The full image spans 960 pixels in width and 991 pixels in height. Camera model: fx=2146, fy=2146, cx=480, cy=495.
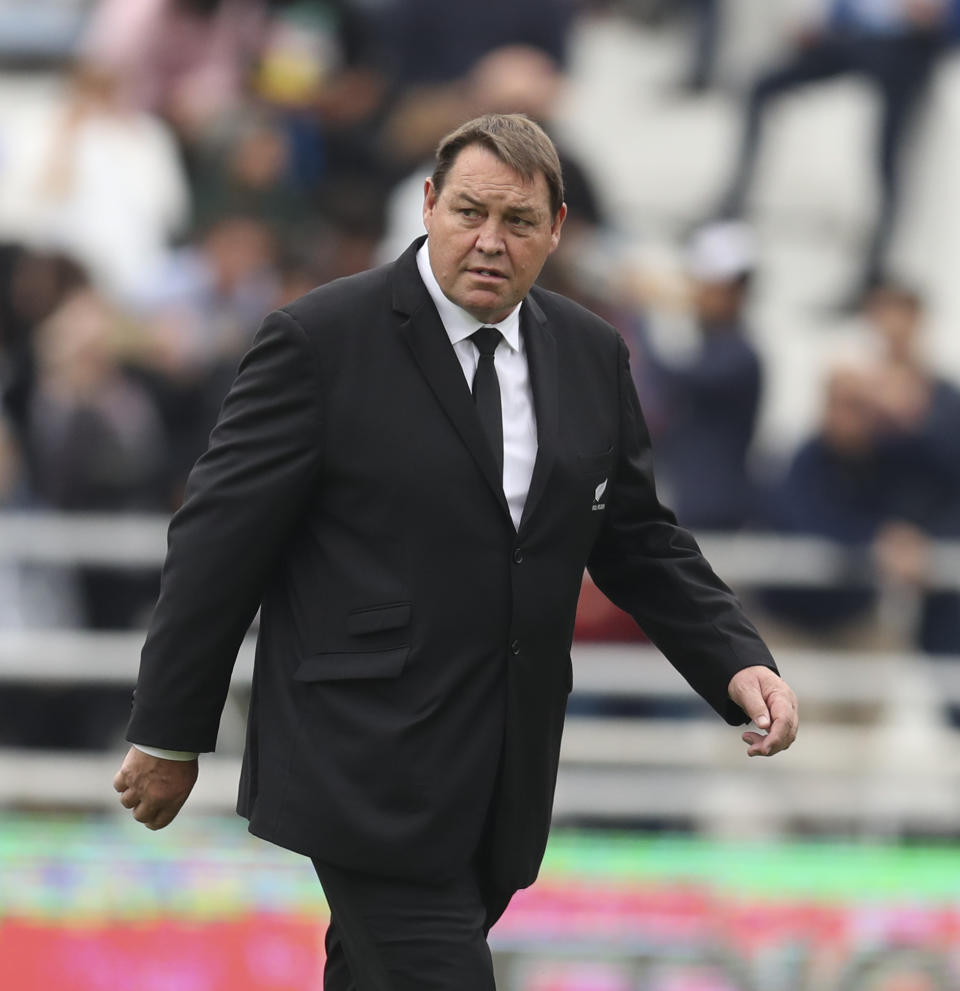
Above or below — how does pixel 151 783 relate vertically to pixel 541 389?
below

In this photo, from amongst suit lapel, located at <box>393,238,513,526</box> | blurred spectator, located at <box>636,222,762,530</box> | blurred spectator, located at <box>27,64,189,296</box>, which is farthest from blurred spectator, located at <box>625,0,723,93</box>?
suit lapel, located at <box>393,238,513,526</box>

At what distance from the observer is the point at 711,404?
775cm

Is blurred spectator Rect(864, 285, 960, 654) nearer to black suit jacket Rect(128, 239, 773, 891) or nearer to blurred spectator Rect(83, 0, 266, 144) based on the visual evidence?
blurred spectator Rect(83, 0, 266, 144)

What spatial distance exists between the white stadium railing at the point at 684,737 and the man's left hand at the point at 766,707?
360 centimetres

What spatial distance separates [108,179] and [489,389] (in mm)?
6144

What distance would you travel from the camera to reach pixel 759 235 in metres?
10.3

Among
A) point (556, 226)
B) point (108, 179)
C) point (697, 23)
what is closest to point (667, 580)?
point (556, 226)

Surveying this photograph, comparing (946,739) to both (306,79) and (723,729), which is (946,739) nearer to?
(723,729)

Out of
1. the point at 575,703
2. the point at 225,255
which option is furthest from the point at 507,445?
the point at 225,255

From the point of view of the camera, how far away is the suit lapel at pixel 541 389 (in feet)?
12.3

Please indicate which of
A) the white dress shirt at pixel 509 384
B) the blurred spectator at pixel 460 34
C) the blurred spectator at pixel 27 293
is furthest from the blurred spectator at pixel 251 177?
the white dress shirt at pixel 509 384

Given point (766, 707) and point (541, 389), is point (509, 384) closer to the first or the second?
point (541, 389)

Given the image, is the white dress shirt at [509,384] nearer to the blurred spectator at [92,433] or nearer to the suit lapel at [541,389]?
the suit lapel at [541,389]

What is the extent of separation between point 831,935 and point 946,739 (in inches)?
55.6
